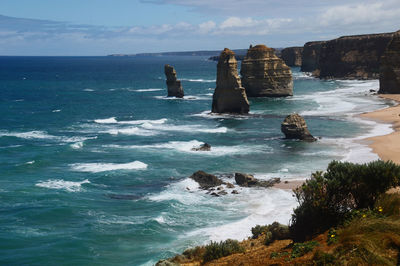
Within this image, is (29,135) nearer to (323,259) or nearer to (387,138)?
(387,138)

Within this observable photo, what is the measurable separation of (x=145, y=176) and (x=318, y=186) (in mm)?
21206

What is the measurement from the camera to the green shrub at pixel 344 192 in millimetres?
16094

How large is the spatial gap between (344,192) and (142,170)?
2330cm

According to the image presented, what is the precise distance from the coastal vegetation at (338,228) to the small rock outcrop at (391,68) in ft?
219

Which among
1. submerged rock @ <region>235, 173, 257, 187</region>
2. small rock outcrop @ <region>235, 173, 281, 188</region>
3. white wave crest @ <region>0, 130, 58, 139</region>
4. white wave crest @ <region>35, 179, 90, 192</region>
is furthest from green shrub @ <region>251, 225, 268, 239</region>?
white wave crest @ <region>0, 130, 58, 139</region>

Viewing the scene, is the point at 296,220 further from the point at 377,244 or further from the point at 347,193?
the point at 377,244

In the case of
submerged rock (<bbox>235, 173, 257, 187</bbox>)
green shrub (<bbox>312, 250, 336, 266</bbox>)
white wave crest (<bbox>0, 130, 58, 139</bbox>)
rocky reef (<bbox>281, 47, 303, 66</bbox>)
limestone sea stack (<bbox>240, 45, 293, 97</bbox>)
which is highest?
rocky reef (<bbox>281, 47, 303, 66</bbox>)

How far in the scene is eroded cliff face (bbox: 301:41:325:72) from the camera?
16112 centimetres

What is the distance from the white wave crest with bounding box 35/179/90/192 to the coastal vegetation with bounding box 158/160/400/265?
51.9ft

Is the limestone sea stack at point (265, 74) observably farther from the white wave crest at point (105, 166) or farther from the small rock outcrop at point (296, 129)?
the white wave crest at point (105, 166)

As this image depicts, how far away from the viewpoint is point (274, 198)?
96.4 feet

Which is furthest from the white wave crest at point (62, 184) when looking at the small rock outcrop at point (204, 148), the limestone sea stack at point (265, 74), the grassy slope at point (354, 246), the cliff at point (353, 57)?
the cliff at point (353, 57)

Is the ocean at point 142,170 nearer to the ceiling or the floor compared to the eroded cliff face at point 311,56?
nearer to the floor

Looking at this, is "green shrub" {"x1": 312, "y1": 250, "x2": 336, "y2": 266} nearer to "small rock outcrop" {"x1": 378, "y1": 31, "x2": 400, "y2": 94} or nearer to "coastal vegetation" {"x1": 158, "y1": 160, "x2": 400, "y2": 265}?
"coastal vegetation" {"x1": 158, "y1": 160, "x2": 400, "y2": 265}
